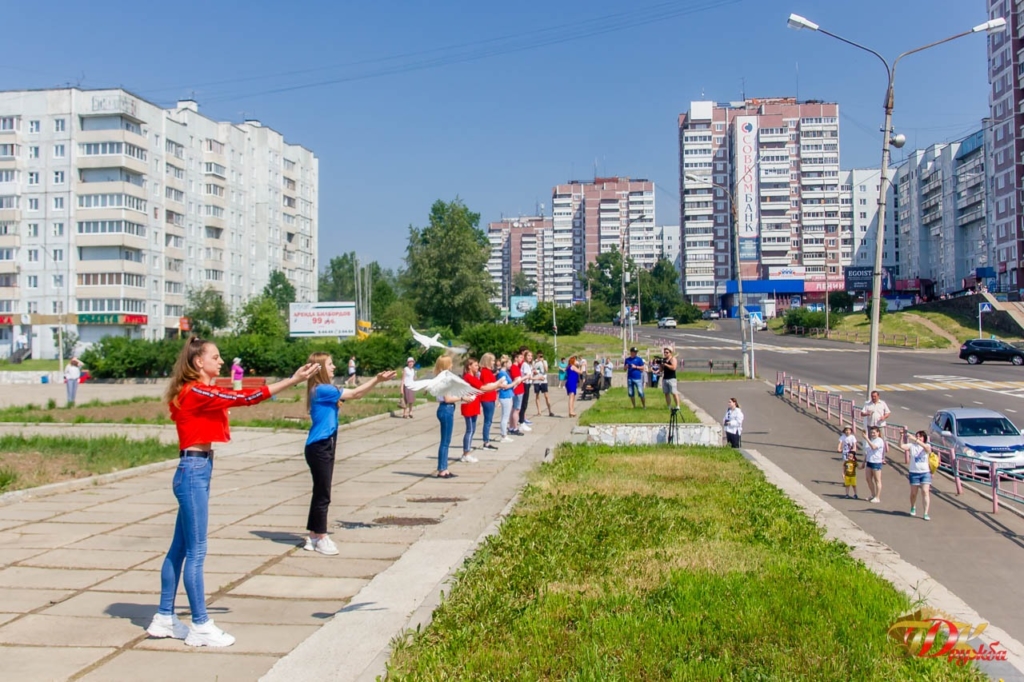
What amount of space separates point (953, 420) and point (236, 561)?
16219 millimetres

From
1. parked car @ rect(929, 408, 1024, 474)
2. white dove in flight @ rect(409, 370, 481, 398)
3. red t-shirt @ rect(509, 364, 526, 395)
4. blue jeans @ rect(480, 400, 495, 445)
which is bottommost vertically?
parked car @ rect(929, 408, 1024, 474)

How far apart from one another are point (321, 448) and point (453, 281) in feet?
233

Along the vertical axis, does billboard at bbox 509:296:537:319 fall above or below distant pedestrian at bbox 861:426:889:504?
above

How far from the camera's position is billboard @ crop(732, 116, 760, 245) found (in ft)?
412

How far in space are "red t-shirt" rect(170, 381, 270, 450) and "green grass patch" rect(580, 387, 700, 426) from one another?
46.8ft

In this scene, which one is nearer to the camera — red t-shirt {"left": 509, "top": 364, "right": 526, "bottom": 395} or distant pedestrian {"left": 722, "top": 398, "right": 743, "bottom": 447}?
distant pedestrian {"left": 722, "top": 398, "right": 743, "bottom": 447}

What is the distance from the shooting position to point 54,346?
260ft

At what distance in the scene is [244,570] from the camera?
733cm

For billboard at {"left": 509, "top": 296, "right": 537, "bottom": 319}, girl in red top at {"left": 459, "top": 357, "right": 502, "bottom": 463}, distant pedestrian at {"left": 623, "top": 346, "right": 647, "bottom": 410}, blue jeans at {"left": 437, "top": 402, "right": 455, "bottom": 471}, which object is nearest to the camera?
blue jeans at {"left": 437, "top": 402, "right": 455, "bottom": 471}

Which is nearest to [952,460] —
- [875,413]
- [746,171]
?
[875,413]

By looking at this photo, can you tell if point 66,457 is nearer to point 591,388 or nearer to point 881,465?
point 881,465

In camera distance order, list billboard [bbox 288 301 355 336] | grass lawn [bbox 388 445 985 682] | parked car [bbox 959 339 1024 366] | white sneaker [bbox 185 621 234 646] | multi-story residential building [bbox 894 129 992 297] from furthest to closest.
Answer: multi-story residential building [bbox 894 129 992 297]
billboard [bbox 288 301 355 336]
parked car [bbox 959 339 1024 366]
white sneaker [bbox 185 621 234 646]
grass lawn [bbox 388 445 985 682]

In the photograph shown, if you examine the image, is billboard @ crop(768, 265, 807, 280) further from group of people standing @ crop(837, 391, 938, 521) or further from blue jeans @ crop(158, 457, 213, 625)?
blue jeans @ crop(158, 457, 213, 625)

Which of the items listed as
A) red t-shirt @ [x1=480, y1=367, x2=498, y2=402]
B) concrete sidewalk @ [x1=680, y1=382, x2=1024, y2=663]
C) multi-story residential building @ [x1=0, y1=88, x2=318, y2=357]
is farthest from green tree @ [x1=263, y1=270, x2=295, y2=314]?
red t-shirt @ [x1=480, y1=367, x2=498, y2=402]
